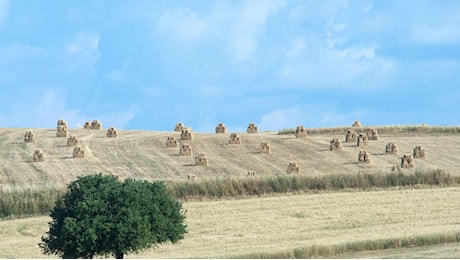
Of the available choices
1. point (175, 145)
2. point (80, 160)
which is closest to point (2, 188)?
point (80, 160)

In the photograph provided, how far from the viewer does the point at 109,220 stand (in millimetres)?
40469

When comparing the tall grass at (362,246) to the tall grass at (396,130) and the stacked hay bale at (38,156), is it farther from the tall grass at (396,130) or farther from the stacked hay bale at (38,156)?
the tall grass at (396,130)

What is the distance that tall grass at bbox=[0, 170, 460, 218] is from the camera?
55.4m

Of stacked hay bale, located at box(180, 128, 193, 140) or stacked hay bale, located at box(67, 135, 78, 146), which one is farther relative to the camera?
stacked hay bale, located at box(180, 128, 193, 140)

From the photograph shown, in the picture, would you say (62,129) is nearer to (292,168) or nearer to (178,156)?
(178,156)

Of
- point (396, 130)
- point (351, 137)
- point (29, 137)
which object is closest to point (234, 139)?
point (351, 137)

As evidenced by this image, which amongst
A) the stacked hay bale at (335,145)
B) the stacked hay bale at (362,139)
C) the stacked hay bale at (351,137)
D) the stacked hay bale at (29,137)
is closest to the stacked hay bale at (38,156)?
the stacked hay bale at (29,137)

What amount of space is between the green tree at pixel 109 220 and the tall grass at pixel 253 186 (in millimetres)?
13620

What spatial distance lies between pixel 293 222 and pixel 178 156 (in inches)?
800

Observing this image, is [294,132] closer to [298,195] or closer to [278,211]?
[298,195]

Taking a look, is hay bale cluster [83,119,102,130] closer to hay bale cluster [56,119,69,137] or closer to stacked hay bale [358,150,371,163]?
hay bale cluster [56,119,69,137]

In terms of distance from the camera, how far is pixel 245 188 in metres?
59.0

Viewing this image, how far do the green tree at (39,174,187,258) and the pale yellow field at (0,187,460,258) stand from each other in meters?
1.71

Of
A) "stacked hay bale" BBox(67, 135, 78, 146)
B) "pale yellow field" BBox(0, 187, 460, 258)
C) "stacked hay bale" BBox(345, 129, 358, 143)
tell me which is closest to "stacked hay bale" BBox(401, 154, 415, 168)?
"pale yellow field" BBox(0, 187, 460, 258)
